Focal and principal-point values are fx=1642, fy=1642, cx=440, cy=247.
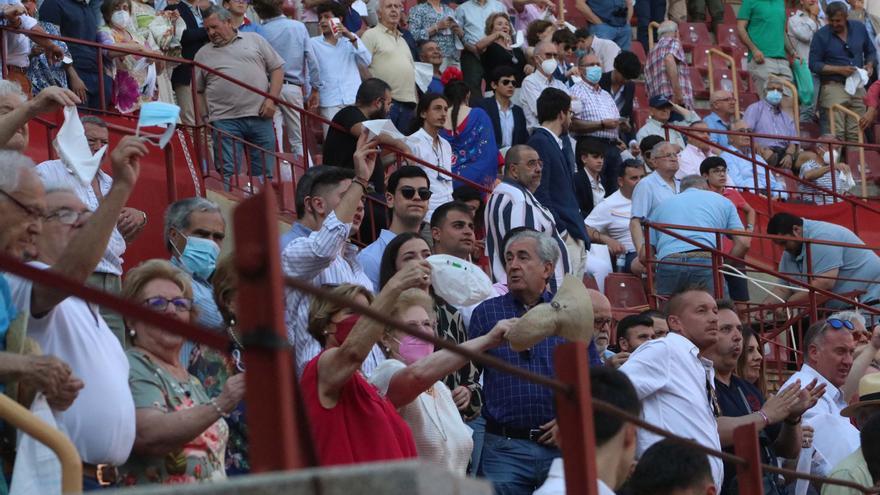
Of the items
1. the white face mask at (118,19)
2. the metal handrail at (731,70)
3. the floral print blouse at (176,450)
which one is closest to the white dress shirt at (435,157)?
the white face mask at (118,19)

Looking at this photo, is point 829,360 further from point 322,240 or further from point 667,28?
point 667,28

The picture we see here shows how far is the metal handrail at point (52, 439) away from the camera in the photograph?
365 cm

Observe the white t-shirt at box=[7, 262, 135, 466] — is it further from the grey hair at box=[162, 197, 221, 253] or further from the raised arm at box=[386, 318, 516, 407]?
the grey hair at box=[162, 197, 221, 253]

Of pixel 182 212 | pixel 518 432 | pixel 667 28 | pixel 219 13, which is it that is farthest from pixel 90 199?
pixel 667 28

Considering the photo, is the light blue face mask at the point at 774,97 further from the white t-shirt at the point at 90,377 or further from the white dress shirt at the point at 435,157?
the white t-shirt at the point at 90,377

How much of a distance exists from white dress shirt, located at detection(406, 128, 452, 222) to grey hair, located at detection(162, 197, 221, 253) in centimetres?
390

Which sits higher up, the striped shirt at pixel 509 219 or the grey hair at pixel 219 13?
the grey hair at pixel 219 13

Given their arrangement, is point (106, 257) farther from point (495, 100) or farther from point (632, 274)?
point (495, 100)

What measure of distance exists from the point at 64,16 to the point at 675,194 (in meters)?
4.63

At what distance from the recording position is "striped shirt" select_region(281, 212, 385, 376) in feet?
21.1

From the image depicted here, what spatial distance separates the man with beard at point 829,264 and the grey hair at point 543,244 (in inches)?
197

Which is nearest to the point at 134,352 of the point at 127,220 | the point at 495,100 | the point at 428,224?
the point at 127,220

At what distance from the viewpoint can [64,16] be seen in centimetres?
1084

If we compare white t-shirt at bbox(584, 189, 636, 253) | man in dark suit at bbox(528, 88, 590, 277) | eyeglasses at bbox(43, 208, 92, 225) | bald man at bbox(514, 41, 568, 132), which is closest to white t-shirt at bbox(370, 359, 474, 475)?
eyeglasses at bbox(43, 208, 92, 225)
